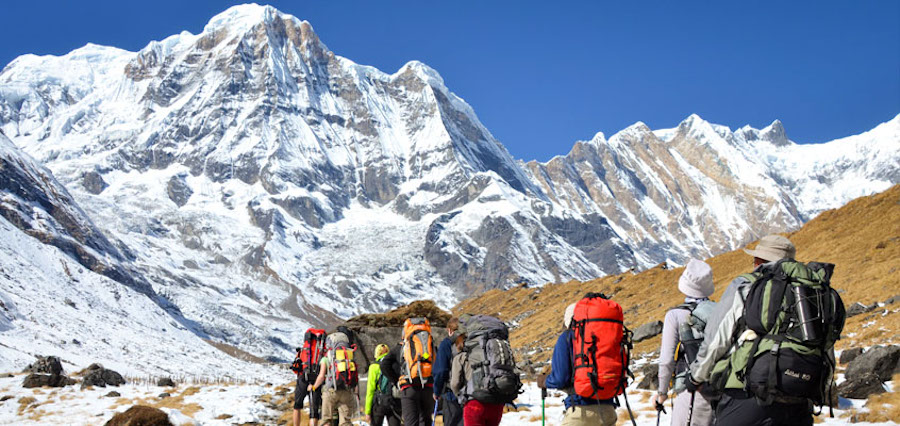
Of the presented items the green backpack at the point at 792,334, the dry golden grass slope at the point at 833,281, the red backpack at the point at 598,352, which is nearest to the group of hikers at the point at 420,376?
the red backpack at the point at 598,352

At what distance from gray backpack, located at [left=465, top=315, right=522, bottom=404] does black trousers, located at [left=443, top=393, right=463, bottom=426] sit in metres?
0.53

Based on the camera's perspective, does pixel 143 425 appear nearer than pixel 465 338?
No

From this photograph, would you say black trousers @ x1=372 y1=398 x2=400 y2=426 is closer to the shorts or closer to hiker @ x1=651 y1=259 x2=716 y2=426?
the shorts

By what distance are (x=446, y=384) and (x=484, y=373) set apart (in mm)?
973

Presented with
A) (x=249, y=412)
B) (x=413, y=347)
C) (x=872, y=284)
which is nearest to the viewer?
(x=413, y=347)

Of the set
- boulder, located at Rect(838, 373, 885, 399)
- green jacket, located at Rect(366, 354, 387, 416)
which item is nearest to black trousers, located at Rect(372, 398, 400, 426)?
green jacket, located at Rect(366, 354, 387, 416)

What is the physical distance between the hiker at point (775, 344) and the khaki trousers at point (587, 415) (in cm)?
172

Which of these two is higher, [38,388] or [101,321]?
[101,321]

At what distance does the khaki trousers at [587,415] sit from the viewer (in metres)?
7.48

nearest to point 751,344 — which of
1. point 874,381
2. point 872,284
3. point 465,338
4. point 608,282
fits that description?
point 465,338

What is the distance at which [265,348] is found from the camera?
196 metres

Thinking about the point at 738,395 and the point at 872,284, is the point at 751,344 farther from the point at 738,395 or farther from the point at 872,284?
the point at 872,284

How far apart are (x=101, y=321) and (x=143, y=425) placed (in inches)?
3622

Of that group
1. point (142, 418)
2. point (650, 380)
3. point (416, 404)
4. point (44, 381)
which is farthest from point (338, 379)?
point (44, 381)
